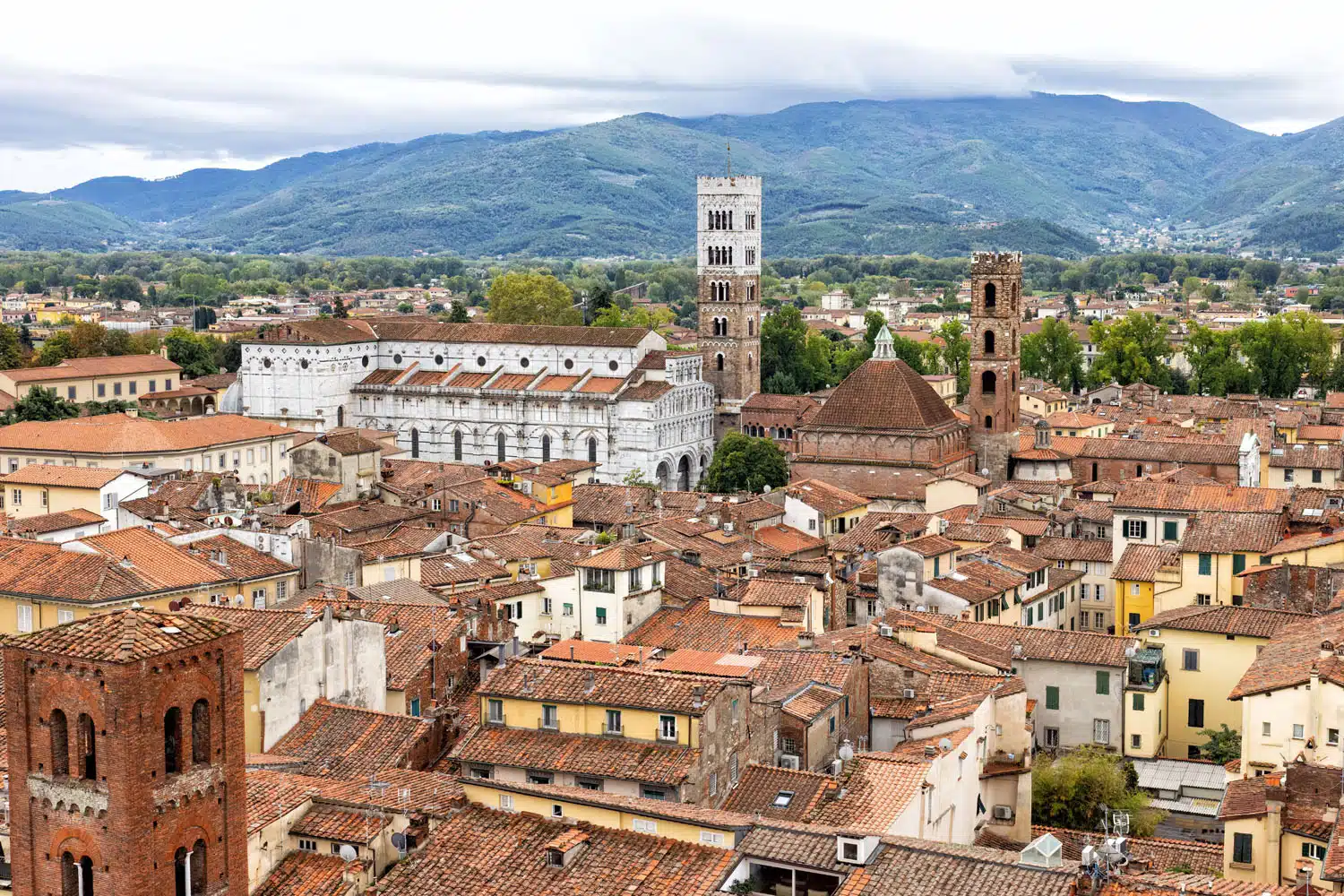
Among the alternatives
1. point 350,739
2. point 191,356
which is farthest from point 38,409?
point 350,739

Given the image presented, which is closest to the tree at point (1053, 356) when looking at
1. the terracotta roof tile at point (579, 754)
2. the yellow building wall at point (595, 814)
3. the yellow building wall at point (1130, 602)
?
the yellow building wall at point (1130, 602)

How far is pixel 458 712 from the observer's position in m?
31.2

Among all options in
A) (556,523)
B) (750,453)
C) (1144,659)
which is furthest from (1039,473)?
(1144,659)

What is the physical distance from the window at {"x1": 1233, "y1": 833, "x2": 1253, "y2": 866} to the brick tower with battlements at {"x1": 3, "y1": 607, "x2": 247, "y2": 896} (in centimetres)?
1440

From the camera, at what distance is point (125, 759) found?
20734 millimetres

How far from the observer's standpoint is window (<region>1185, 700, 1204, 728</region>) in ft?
130

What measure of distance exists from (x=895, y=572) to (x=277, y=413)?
6660cm

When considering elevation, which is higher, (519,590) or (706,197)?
(706,197)

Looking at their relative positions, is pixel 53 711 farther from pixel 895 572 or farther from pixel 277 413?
pixel 277 413

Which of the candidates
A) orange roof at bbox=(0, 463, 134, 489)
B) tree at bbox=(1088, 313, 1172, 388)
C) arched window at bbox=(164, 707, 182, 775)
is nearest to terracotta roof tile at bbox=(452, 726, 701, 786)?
arched window at bbox=(164, 707, 182, 775)

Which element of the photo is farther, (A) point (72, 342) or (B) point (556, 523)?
(A) point (72, 342)

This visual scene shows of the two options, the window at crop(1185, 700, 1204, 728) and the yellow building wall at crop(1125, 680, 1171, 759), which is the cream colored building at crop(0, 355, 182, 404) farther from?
the window at crop(1185, 700, 1204, 728)

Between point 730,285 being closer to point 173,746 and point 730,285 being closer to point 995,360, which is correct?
point 995,360

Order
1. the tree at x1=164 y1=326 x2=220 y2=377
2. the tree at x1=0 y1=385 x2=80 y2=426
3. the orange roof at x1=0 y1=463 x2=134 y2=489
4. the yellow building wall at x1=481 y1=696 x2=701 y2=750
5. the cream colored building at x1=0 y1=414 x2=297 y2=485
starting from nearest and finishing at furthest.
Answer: the yellow building wall at x1=481 y1=696 x2=701 y2=750, the orange roof at x1=0 y1=463 x2=134 y2=489, the cream colored building at x1=0 y1=414 x2=297 y2=485, the tree at x1=0 y1=385 x2=80 y2=426, the tree at x1=164 y1=326 x2=220 y2=377
